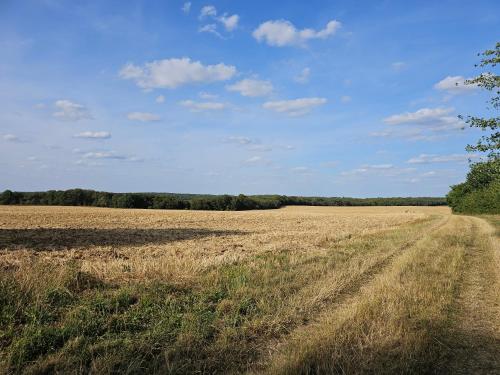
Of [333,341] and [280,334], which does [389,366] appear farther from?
[280,334]

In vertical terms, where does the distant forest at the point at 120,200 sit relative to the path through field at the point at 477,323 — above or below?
above

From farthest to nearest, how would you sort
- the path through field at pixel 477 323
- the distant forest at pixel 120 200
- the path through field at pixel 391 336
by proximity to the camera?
the distant forest at pixel 120 200
the path through field at pixel 477 323
the path through field at pixel 391 336

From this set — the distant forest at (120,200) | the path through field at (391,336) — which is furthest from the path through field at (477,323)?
the distant forest at (120,200)

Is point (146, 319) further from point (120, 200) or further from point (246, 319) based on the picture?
point (120, 200)

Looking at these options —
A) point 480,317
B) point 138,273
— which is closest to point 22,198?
point 138,273

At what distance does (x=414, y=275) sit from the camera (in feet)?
33.6

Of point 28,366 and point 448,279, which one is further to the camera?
point 448,279

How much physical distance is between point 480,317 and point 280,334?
12.9 feet

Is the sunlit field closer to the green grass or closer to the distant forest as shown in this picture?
the green grass

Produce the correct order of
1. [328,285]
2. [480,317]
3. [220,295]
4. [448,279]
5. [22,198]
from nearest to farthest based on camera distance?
[480,317] < [220,295] < [328,285] < [448,279] < [22,198]

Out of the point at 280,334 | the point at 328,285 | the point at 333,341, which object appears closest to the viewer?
the point at 333,341

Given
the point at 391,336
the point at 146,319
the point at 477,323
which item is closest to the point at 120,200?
the point at 146,319

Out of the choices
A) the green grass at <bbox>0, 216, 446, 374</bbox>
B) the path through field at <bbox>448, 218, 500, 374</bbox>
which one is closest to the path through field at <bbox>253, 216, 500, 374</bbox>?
the path through field at <bbox>448, 218, 500, 374</bbox>

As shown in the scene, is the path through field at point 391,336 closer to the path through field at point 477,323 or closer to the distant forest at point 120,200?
the path through field at point 477,323
